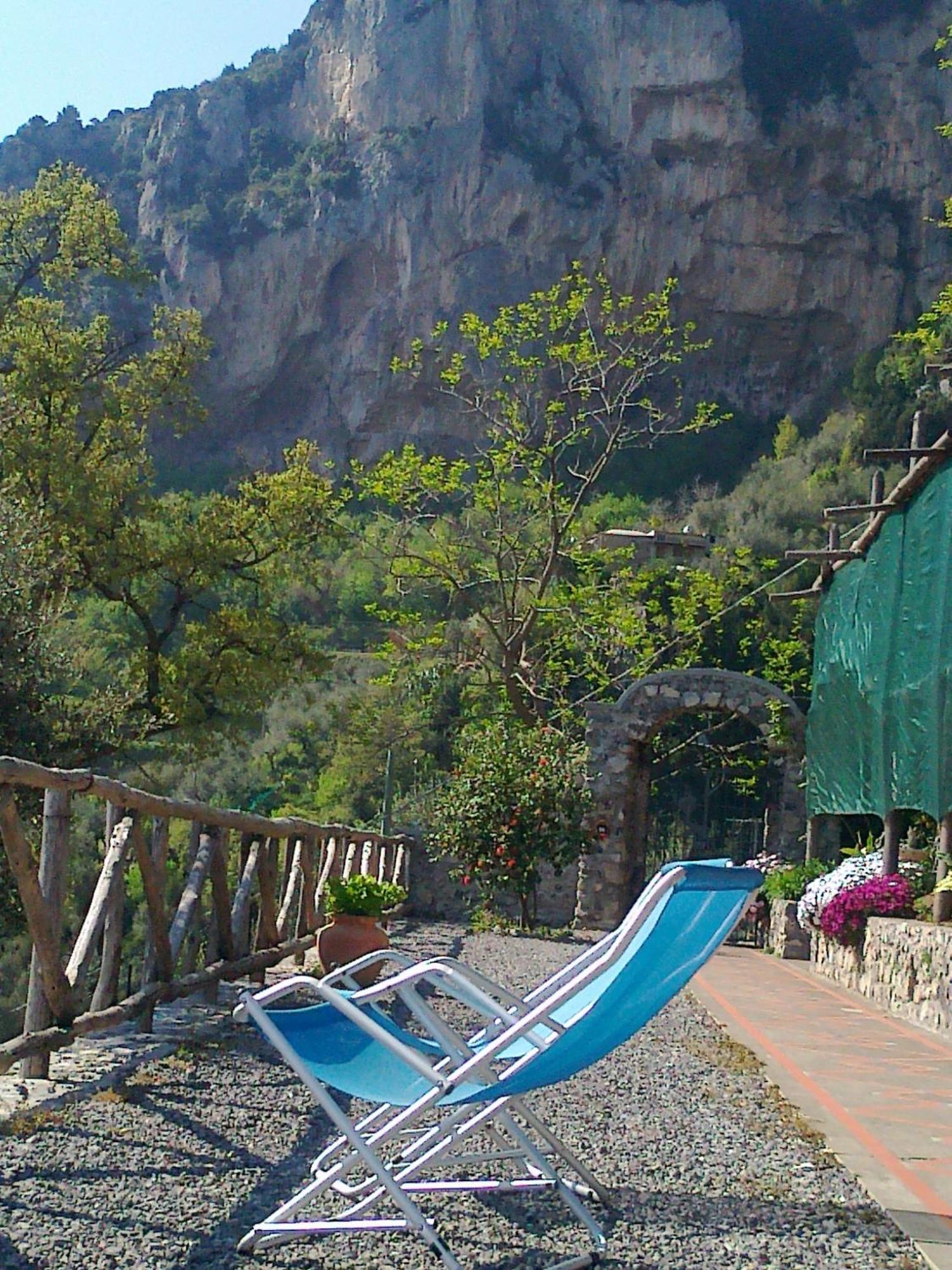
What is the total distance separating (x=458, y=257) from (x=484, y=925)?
40.3 metres

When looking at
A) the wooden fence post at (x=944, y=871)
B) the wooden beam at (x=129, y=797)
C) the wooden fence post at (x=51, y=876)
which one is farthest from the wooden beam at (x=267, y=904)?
the wooden fence post at (x=944, y=871)

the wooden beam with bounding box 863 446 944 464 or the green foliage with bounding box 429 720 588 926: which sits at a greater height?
the wooden beam with bounding box 863 446 944 464


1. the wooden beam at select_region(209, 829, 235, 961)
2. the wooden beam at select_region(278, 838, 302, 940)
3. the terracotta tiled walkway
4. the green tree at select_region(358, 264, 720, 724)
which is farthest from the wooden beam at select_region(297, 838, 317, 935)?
the green tree at select_region(358, 264, 720, 724)

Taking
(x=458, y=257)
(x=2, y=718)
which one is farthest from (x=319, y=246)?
(x=2, y=718)

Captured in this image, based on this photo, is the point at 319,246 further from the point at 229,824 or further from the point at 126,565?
the point at 229,824

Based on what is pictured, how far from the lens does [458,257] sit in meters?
49.4

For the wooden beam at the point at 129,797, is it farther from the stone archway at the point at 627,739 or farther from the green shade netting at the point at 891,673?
the stone archway at the point at 627,739

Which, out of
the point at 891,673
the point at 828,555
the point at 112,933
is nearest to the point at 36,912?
the point at 112,933

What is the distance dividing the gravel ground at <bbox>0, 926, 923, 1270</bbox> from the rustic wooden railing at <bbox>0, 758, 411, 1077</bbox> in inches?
9.9

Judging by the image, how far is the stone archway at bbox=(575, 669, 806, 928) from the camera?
580 inches

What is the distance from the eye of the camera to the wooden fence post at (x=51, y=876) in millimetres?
3605

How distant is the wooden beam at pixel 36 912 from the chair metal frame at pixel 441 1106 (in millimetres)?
906

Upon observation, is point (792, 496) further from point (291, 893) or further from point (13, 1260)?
point (13, 1260)

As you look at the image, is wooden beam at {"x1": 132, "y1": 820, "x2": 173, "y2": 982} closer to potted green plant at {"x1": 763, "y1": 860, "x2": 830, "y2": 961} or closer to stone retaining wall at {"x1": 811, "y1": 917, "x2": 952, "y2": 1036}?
stone retaining wall at {"x1": 811, "y1": 917, "x2": 952, "y2": 1036}
